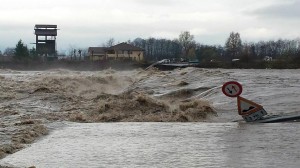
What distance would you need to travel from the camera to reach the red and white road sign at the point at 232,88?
14.8 m

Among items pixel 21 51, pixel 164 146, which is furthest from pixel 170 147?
pixel 21 51

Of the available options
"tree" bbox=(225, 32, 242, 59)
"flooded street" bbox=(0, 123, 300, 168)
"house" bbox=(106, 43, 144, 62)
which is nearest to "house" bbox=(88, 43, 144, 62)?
"house" bbox=(106, 43, 144, 62)

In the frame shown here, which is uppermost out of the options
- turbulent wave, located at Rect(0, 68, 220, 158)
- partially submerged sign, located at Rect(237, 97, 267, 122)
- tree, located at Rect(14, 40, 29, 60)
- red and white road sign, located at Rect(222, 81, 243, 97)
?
tree, located at Rect(14, 40, 29, 60)

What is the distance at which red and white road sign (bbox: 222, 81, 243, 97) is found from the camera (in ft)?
48.4

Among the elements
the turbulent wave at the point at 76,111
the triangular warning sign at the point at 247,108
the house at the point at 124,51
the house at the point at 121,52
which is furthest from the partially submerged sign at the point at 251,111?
the house at the point at 124,51

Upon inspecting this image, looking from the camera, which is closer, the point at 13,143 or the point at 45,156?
the point at 45,156

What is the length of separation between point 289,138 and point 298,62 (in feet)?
215

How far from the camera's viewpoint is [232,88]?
14875mm

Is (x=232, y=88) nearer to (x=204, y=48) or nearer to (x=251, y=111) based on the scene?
(x=251, y=111)

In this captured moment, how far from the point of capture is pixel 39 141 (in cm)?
1268

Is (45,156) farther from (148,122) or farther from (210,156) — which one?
(148,122)

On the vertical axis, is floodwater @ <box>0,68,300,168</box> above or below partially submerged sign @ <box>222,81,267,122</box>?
below

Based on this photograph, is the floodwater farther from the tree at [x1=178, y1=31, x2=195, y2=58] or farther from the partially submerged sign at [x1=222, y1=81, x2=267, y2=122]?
the tree at [x1=178, y1=31, x2=195, y2=58]

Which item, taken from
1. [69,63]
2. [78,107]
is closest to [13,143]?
[78,107]
